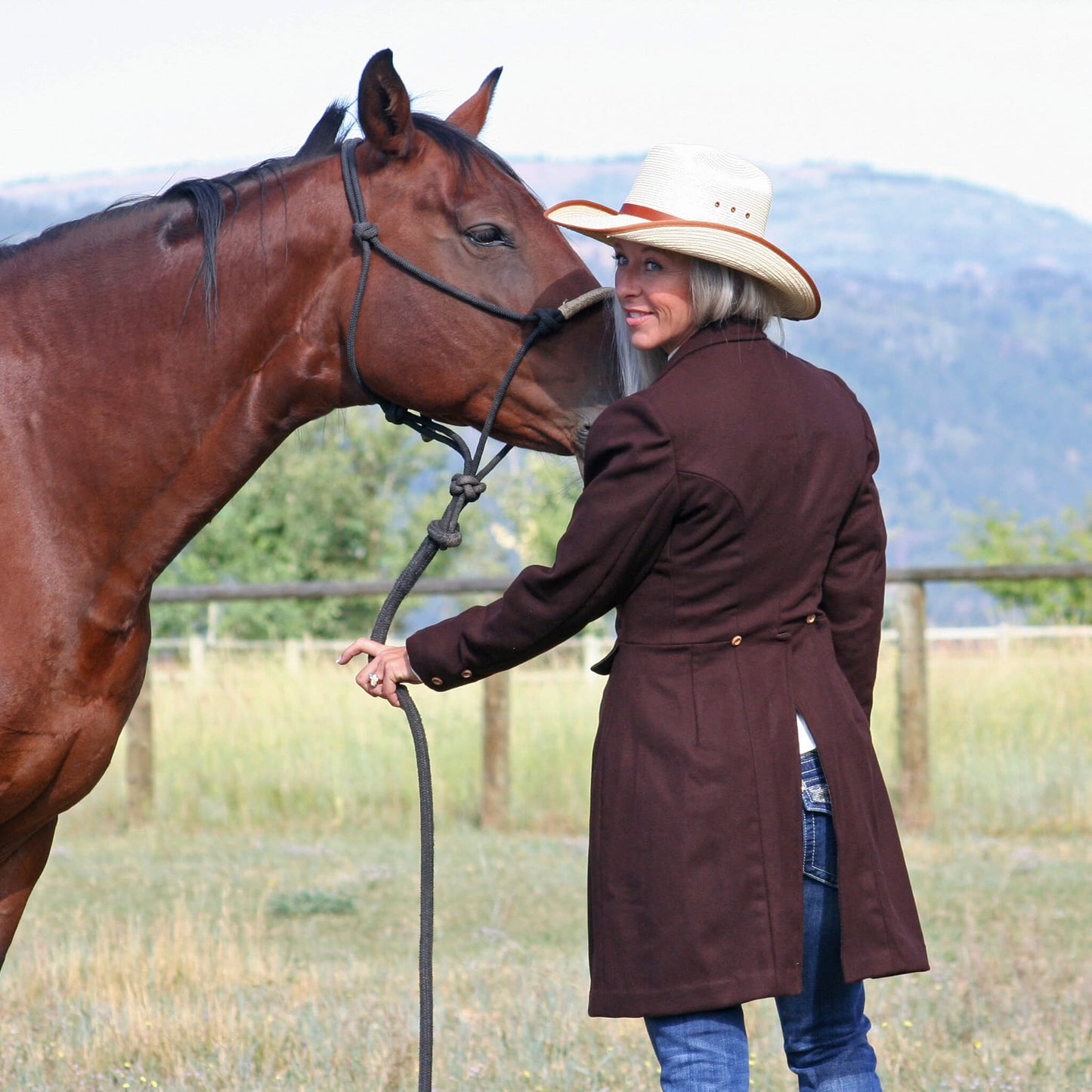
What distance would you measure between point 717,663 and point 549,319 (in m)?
0.71

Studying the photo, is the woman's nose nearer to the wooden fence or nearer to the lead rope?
the lead rope

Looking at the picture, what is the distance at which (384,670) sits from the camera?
7.18 ft

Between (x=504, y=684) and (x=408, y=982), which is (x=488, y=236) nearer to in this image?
(x=408, y=982)

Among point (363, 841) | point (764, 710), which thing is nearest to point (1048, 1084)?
point (764, 710)

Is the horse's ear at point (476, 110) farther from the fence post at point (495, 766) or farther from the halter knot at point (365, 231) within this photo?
the fence post at point (495, 766)

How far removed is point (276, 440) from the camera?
8.09 ft

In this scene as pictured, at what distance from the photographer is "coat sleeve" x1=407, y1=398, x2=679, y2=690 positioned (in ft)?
6.23

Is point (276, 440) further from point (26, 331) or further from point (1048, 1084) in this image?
point (1048, 1084)

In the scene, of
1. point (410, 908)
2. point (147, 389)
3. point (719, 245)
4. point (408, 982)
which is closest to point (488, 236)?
point (719, 245)

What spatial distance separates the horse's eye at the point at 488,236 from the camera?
235 cm

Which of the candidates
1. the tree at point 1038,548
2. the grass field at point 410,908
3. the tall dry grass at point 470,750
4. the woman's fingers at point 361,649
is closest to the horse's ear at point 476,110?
the woman's fingers at point 361,649

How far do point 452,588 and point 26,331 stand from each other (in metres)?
4.54

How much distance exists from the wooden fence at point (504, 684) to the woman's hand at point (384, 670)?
4.27 meters

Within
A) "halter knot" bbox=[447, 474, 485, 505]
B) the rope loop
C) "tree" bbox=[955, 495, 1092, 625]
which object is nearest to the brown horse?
"halter knot" bbox=[447, 474, 485, 505]
